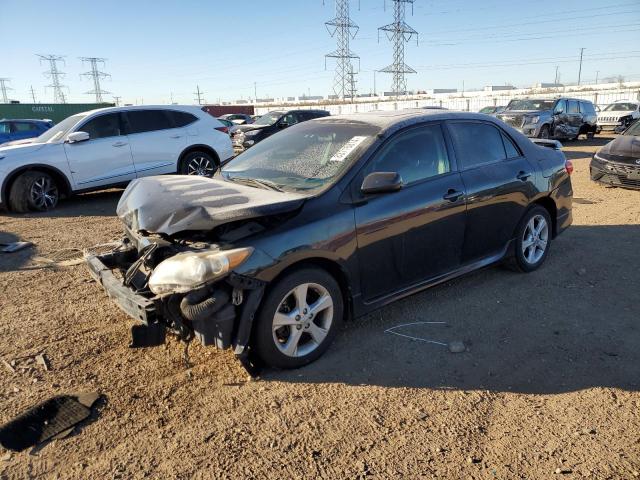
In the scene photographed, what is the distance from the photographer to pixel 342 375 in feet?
10.5

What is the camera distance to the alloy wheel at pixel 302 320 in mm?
3133

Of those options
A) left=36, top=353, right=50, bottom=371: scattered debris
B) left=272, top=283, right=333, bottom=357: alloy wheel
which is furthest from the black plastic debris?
left=272, top=283, right=333, bottom=357: alloy wheel

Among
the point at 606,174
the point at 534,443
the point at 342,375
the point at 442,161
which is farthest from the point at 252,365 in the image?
the point at 606,174

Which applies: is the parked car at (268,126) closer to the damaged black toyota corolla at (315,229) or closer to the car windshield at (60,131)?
the car windshield at (60,131)

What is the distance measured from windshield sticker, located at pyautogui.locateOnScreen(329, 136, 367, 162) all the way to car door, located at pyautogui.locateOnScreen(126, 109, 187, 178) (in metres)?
6.34

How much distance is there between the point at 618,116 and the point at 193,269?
88.2 ft

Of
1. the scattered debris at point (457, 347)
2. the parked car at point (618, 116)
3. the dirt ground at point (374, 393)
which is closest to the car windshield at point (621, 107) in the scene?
the parked car at point (618, 116)

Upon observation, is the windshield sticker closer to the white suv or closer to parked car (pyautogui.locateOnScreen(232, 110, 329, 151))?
the white suv

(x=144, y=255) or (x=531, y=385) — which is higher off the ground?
(x=144, y=255)

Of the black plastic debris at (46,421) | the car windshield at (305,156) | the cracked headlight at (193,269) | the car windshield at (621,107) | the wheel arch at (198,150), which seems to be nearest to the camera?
the black plastic debris at (46,421)

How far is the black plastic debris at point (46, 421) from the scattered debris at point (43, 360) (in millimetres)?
455

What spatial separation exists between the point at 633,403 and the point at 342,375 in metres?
1.78

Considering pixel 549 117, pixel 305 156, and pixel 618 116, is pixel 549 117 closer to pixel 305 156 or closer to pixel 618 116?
pixel 618 116

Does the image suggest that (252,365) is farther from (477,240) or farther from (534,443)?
(477,240)
